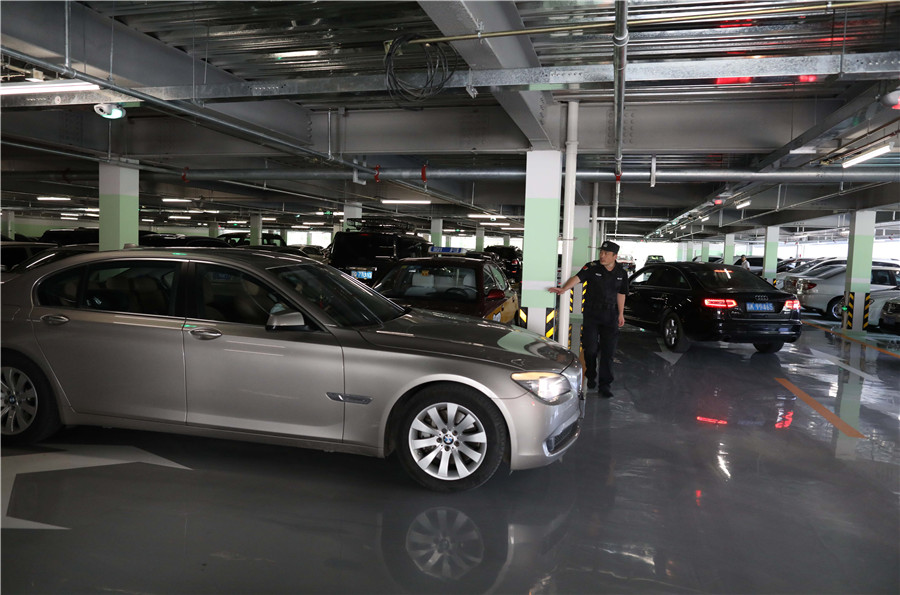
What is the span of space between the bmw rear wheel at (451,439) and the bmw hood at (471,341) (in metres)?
0.30

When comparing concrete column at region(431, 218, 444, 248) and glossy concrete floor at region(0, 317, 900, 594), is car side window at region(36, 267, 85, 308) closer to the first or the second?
glossy concrete floor at region(0, 317, 900, 594)

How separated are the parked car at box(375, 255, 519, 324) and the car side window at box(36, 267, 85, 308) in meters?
3.52

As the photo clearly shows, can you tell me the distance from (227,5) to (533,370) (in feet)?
14.8

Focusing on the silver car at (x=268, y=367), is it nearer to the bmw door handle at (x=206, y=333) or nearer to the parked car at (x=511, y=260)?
the bmw door handle at (x=206, y=333)

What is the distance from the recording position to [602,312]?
22.5 feet

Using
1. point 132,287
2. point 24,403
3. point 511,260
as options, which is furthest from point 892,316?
point 511,260

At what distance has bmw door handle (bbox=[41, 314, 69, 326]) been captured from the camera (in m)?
4.52

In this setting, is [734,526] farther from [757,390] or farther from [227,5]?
[227,5]

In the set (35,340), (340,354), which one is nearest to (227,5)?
(35,340)

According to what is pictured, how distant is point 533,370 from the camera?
4043 mm

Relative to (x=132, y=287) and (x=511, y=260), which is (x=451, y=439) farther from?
(x=511, y=260)

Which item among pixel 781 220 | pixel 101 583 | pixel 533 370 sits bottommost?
pixel 101 583

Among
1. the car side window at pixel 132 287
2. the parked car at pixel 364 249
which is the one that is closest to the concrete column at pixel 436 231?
the parked car at pixel 364 249

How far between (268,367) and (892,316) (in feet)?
40.7
